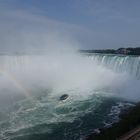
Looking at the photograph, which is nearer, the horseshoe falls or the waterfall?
the horseshoe falls

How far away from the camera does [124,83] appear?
84.2 feet

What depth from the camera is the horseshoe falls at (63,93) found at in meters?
13.2

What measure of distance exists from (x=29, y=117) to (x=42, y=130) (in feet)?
9.19

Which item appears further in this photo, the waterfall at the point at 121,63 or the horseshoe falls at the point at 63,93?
the waterfall at the point at 121,63

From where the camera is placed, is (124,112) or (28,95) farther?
(28,95)

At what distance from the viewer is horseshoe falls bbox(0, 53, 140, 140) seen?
1325 centimetres

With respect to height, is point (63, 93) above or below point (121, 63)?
below

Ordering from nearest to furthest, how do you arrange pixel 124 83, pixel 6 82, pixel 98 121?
pixel 98 121, pixel 124 83, pixel 6 82

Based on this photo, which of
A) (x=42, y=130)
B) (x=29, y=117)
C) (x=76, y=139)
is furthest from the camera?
(x=29, y=117)

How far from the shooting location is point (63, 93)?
76.4ft

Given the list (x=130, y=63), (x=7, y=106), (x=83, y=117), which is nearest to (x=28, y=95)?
(x=7, y=106)

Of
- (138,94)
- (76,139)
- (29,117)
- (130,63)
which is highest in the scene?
(130,63)

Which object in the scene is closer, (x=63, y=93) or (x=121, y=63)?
(x=63, y=93)

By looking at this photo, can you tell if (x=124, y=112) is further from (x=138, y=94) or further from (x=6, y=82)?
(x=6, y=82)
